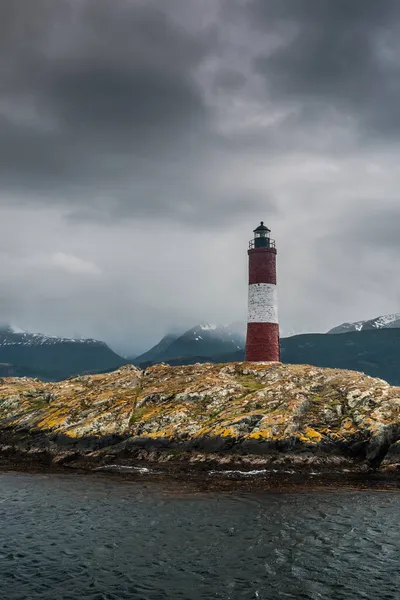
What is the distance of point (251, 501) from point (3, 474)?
104 feet

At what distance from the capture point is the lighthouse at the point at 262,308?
87250mm

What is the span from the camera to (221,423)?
62.7m

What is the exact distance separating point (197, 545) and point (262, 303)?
2317 inches

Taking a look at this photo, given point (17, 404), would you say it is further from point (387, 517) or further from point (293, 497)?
point (387, 517)

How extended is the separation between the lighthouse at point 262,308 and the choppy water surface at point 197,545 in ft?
140

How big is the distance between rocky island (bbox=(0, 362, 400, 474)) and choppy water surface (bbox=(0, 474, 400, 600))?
A: 11.9 metres

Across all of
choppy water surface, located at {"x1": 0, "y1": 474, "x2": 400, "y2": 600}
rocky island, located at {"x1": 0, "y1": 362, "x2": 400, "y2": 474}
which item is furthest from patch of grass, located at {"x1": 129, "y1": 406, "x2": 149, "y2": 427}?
choppy water surface, located at {"x1": 0, "y1": 474, "x2": 400, "y2": 600}

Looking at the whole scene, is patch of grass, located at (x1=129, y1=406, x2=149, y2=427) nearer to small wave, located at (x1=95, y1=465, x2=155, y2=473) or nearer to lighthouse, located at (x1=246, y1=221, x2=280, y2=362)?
small wave, located at (x1=95, y1=465, x2=155, y2=473)

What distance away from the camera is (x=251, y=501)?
137ft

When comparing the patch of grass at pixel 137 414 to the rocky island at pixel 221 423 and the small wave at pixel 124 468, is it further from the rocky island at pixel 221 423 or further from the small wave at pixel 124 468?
the small wave at pixel 124 468

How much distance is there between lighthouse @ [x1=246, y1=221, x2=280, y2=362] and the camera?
8725cm

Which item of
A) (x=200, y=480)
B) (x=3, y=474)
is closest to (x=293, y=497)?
(x=200, y=480)

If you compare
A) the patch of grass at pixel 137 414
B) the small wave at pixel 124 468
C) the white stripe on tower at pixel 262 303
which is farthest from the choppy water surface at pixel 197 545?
the white stripe on tower at pixel 262 303

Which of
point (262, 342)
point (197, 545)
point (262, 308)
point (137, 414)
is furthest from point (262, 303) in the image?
point (197, 545)
